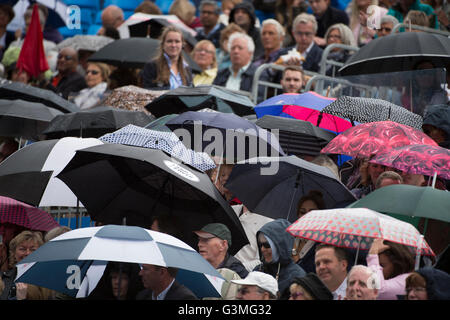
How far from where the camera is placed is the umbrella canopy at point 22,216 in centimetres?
1056

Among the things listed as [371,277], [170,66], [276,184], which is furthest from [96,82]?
[371,277]

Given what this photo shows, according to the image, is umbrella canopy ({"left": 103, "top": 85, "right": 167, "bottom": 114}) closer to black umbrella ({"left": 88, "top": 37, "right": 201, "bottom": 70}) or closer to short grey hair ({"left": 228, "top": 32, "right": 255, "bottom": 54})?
short grey hair ({"left": 228, "top": 32, "right": 255, "bottom": 54})

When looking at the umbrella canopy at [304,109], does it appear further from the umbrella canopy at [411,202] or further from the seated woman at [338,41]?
the umbrella canopy at [411,202]

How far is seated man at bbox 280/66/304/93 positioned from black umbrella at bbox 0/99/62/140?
2.86 m

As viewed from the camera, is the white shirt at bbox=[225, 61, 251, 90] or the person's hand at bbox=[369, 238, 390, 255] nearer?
the person's hand at bbox=[369, 238, 390, 255]

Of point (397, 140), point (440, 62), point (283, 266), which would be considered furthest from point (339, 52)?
point (283, 266)

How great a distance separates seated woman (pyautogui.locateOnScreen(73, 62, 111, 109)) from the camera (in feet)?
50.5

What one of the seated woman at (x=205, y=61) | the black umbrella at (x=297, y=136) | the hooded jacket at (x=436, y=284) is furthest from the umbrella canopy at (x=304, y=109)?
the hooded jacket at (x=436, y=284)

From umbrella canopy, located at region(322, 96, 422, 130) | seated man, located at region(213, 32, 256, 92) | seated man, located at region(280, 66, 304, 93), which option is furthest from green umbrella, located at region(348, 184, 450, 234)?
seated man, located at region(213, 32, 256, 92)

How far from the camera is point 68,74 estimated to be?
17.0 meters

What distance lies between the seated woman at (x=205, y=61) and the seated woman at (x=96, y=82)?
1374 millimetres

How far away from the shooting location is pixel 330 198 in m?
9.84
